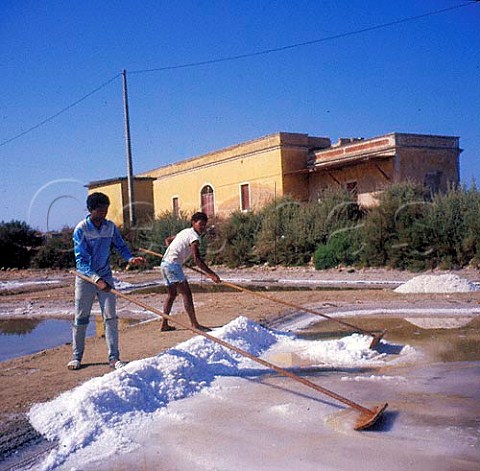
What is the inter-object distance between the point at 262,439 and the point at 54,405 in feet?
5.59

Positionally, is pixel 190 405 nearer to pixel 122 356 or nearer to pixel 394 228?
pixel 122 356

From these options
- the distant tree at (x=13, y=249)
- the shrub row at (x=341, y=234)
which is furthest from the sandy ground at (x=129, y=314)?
the distant tree at (x=13, y=249)

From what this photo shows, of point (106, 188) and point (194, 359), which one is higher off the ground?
point (106, 188)

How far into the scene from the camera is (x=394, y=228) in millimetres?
21078

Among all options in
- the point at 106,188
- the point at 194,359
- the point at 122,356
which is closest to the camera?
the point at 194,359

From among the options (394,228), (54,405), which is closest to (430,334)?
(54,405)

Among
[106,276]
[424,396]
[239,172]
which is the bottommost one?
[424,396]

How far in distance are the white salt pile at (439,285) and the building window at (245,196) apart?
68.0 ft

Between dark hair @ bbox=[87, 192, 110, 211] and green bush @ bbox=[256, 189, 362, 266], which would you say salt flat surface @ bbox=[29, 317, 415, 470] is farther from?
green bush @ bbox=[256, 189, 362, 266]

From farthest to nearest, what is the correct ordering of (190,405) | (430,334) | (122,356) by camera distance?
(430,334) → (122,356) → (190,405)

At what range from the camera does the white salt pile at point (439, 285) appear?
12133mm

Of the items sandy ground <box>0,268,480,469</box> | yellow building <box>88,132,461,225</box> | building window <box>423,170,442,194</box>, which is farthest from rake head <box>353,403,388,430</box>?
building window <box>423,170,442,194</box>

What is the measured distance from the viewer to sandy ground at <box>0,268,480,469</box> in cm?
519

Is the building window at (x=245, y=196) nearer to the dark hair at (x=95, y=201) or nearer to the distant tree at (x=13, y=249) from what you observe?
the distant tree at (x=13, y=249)
